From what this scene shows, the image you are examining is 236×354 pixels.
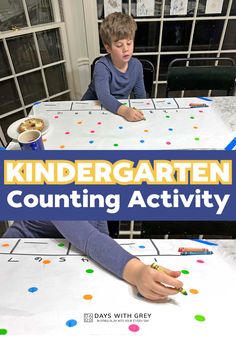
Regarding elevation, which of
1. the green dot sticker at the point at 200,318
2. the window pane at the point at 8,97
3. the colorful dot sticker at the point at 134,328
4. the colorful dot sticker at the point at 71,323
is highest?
the colorful dot sticker at the point at 71,323

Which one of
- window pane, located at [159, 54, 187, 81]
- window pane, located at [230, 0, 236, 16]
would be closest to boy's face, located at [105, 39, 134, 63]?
window pane, located at [159, 54, 187, 81]

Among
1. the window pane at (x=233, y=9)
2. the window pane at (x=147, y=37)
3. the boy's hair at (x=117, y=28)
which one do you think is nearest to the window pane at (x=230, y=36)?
the window pane at (x=233, y=9)

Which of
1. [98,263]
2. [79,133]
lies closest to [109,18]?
[79,133]

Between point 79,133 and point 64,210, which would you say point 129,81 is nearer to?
point 79,133

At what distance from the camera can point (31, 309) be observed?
0.58 metres

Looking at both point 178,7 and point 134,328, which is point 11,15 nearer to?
point 178,7

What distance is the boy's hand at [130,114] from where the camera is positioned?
122 cm

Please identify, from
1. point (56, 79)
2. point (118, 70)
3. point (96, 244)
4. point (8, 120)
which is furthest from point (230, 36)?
point (96, 244)

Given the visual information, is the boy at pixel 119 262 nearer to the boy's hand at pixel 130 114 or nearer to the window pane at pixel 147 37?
the boy's hand at pixel 130 114

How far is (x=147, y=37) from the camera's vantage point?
2.23 m

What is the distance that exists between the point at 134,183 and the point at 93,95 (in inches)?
33.4

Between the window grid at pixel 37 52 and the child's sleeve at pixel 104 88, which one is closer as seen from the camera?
the child's sleeve at pixel 104 88

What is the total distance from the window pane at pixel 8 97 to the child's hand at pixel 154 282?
1969mm

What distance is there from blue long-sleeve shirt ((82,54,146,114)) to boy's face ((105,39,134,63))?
0.20ft
